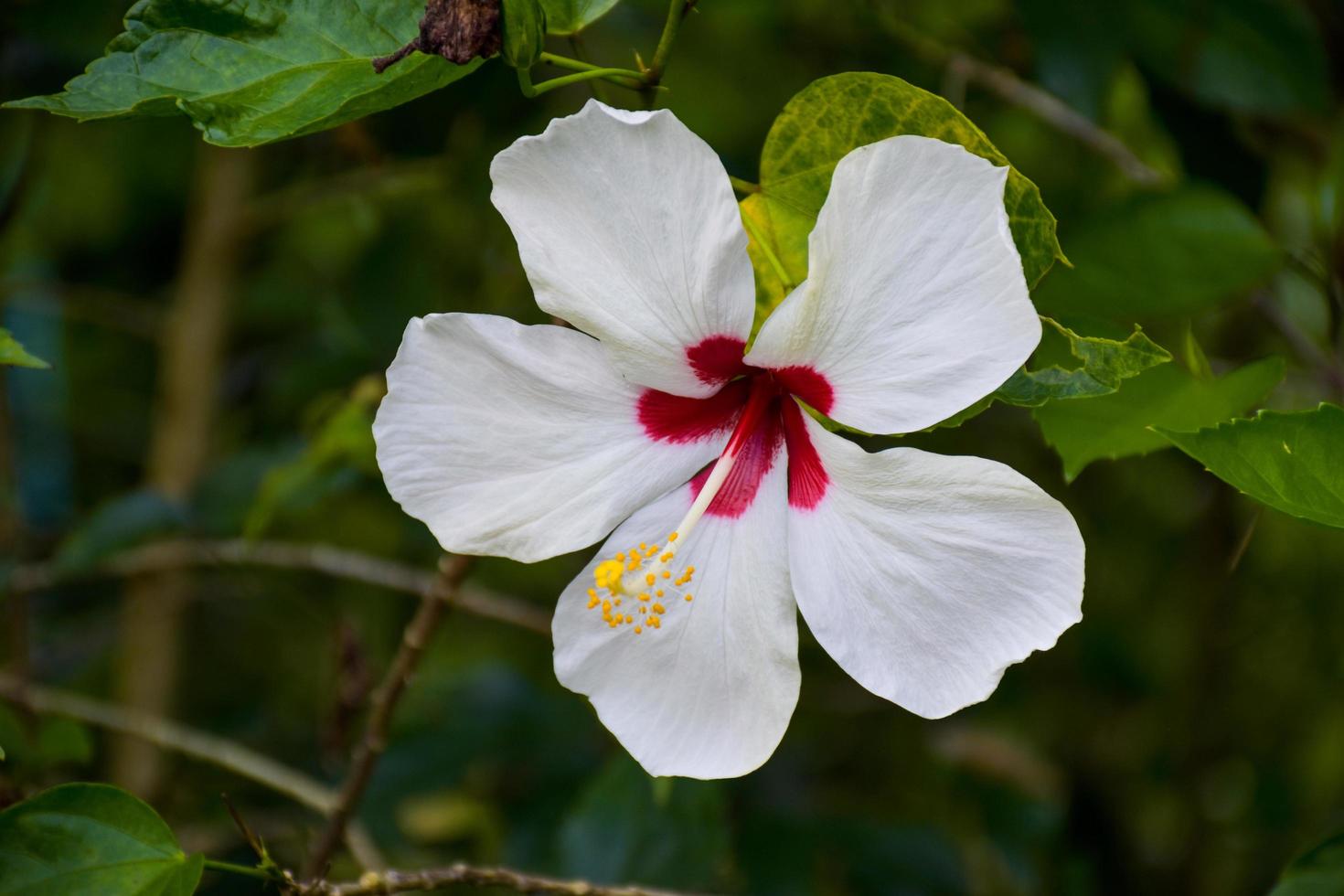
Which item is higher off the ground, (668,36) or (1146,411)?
(668,36)

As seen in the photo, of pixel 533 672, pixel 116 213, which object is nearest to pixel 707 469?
pixel 533 672

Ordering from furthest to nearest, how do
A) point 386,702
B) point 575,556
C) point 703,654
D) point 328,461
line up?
point 575,556 → point 328,461 → point 386,702 → point 703,654

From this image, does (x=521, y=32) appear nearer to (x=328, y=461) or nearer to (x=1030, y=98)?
(x=328, y=461)

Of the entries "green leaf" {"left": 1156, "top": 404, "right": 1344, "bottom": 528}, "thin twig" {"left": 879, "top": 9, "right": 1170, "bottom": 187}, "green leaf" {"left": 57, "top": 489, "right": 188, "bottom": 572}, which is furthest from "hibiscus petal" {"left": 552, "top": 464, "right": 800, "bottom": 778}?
"green leaf" {"left": 57, "top": 489, "right": 188, "bottom": 572}

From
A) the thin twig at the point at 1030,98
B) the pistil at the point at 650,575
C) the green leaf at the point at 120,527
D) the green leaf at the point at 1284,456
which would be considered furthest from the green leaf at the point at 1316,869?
the green leaf at the point at 120,527

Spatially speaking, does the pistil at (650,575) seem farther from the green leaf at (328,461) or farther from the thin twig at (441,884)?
the green leaf at (328,461)

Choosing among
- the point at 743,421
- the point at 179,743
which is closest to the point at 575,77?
the point at 743,421
